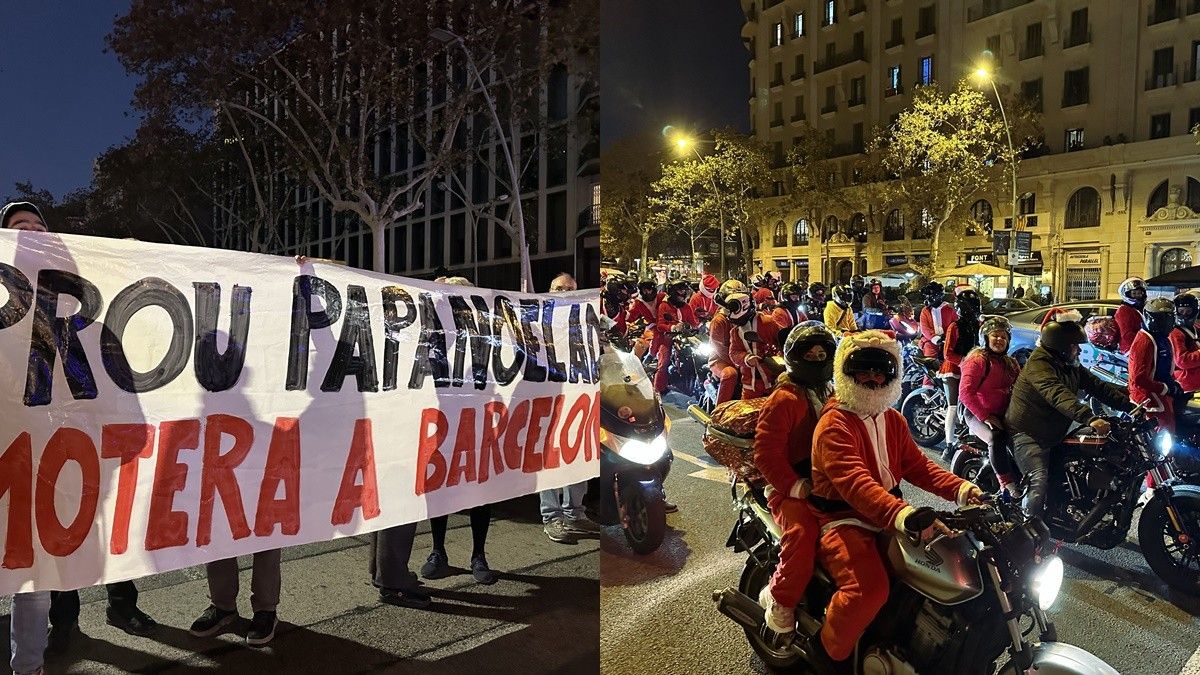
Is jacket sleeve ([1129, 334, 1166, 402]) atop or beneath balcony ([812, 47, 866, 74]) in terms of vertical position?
beneath

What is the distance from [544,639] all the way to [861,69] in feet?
6.30

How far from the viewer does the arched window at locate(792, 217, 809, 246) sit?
1812 millimetres

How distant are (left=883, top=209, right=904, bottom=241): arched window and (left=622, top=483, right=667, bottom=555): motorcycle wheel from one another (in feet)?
2.88

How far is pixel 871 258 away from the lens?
1828mm

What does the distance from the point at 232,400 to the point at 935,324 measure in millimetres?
1826

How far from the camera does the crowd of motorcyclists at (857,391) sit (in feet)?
5.90

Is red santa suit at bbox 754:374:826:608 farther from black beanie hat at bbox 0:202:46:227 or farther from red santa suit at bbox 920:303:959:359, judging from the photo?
black beanie hat at bbox 0:202:46:227

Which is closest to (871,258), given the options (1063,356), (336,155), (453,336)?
(1063,356)

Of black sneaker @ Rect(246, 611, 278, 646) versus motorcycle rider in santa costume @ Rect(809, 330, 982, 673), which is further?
black sneaker @ Rect(246, 611, 278, 646)

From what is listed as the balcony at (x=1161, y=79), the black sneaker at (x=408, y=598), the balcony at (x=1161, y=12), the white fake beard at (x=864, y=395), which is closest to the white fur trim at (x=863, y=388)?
the white fake beard at (x=864, y=395)

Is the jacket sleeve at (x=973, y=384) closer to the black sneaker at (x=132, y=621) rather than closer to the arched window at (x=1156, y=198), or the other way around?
the arched window at (x=1156, y=198)

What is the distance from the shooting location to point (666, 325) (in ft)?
6.66

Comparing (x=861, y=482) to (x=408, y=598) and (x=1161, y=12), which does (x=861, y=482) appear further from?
(x=408, y=598)

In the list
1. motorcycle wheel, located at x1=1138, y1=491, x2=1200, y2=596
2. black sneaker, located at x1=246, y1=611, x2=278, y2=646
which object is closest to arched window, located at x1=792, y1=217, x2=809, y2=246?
motorcycle wheel, located at x1=1138, y1=491, x2=1200, y2=596
